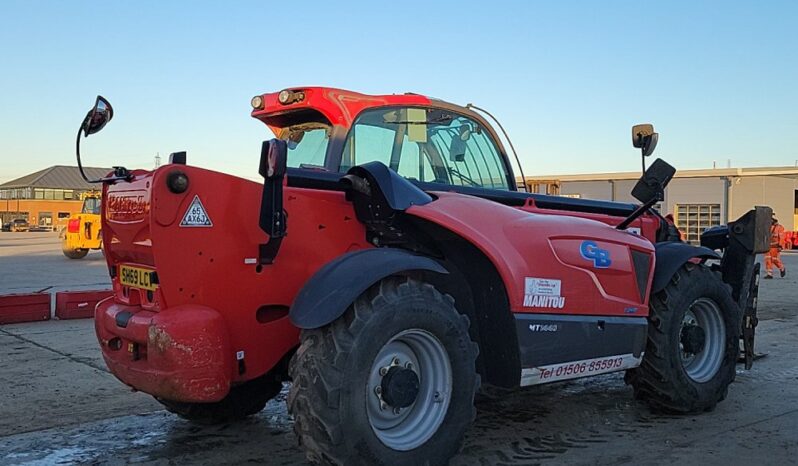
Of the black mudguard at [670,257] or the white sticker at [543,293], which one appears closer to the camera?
the white sticker at [543,293]

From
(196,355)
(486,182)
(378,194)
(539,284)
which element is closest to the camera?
(196,355)

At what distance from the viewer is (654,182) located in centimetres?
518

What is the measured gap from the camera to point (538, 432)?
193 inches

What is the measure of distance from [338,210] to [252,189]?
570 mm

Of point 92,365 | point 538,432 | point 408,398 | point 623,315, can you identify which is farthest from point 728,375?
point 92,365

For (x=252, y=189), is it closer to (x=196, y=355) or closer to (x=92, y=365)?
(x=196, y=355)

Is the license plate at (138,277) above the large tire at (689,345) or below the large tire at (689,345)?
above

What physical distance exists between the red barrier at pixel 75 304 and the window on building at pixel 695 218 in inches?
1418

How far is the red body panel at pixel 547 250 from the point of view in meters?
4.14

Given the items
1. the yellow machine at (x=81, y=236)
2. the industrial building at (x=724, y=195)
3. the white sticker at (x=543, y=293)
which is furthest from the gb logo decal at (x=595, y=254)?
the industrial building at (x=724, y=195)

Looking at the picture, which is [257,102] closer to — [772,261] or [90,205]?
[772,261]

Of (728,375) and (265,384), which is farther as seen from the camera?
(728,375)

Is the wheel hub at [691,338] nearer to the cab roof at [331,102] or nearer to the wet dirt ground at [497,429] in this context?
the wet dirt ground at [497,429]

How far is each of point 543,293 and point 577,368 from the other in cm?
59
